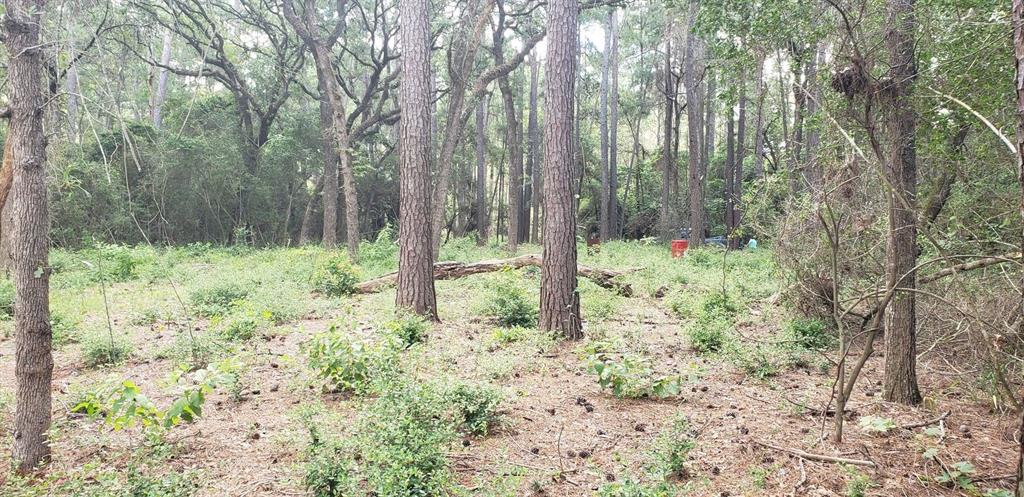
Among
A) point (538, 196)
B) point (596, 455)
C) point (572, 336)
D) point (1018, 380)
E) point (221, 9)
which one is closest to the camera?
point (596, 455)

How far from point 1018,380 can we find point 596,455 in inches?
131

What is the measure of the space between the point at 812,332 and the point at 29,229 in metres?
6.94

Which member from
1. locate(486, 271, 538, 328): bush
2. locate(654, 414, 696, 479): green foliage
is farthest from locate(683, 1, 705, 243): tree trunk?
locate(654, 414, 696, 479): green foliage

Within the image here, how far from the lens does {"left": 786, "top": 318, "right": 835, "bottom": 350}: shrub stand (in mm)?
6066

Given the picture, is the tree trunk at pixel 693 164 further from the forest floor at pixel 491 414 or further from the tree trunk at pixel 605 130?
the forest floor at pixel 491 414

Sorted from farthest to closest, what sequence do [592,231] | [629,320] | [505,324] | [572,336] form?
Result: [592,231], [629,320], [505,324], [572,336]

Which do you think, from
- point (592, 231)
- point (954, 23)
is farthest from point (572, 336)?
point (592, 231)

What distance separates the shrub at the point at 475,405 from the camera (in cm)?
376

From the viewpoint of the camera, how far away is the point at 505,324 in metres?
7.15

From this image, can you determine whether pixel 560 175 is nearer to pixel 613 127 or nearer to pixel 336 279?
pixel 336 279

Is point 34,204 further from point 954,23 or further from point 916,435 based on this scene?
point 954,23

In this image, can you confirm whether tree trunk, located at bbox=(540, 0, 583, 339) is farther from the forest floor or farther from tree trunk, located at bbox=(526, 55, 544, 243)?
tree trunk, located at bbox=(526, 55, 544, 243)

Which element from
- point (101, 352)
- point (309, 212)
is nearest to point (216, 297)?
point (101, 352)

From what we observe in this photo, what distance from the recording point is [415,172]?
23.6ft
